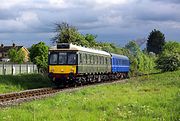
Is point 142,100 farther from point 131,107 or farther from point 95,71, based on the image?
point 95,71

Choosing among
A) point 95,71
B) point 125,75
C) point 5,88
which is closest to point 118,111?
point 5,88

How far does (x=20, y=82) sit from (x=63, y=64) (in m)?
4.07

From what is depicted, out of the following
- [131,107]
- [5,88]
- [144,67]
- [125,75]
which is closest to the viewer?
[131,107]

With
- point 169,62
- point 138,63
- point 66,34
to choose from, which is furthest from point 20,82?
point 138,63

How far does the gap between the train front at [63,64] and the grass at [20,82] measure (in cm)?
261

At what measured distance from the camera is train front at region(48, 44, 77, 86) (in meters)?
32.9

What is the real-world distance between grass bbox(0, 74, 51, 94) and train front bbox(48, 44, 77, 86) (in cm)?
261

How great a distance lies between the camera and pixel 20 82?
34281mm

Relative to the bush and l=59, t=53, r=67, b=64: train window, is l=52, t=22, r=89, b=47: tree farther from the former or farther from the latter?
l=59, t=53, r=67, b=64: train window

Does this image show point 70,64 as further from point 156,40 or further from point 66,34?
point 156,40

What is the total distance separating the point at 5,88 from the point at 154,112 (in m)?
16.9

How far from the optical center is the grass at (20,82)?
30.6 metres

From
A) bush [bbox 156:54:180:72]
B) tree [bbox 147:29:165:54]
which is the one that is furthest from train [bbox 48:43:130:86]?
tree [bbox 147:29:165:54]

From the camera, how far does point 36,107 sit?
1661cm
